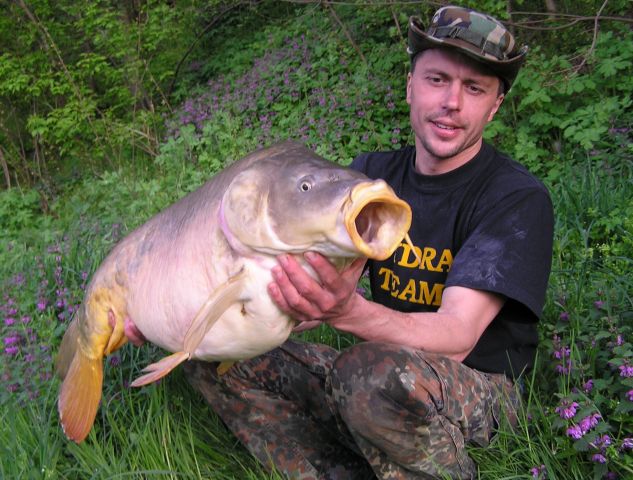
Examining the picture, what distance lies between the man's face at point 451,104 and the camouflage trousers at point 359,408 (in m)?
0.70

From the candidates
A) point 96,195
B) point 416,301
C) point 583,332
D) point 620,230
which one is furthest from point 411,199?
point 96,195

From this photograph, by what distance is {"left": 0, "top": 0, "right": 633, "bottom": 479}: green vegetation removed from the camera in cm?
204

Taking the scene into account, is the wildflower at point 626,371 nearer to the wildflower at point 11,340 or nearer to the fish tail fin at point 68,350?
the fish tail fin at point 68,350

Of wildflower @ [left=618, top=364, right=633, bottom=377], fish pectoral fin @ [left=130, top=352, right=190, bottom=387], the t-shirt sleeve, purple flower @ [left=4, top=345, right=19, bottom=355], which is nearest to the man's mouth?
the t-shirt sleeve

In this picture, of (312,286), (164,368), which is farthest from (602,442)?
(164,368)

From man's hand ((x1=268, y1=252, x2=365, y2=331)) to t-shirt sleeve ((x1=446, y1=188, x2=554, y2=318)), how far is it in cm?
47

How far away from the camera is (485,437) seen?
195cm

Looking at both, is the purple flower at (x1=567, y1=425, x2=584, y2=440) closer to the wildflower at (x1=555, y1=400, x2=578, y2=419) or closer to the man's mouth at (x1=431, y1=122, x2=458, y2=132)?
the wildflower at (x1=555, y1=400, x2=578, y2=419)

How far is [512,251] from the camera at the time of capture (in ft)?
6.01

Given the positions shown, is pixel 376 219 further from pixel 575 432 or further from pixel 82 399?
pixel 82 399

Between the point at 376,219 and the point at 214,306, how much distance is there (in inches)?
16.5

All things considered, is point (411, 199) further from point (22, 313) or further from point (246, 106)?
point (246, 106)

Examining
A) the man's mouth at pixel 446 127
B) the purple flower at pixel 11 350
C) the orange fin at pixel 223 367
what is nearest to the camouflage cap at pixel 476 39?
the man's mouth at pixel 446 127

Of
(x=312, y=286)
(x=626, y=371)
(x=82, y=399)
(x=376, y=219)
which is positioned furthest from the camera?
(x=82, y=399)
